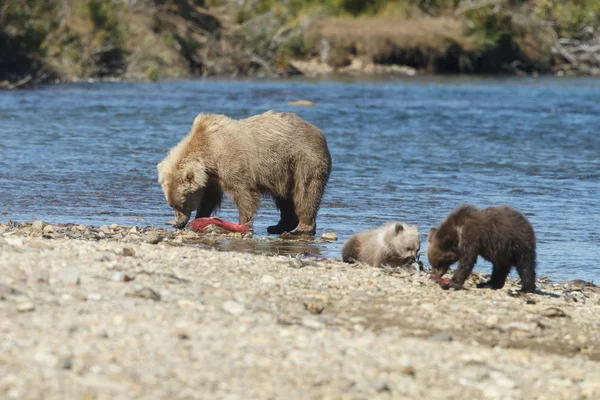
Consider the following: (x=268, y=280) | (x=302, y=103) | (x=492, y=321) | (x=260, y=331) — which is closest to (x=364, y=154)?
(x=302, y=103)

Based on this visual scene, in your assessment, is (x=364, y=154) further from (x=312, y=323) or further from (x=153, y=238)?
(x=312, y=323)

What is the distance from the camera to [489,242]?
8844mm

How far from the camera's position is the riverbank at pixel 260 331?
5.52 meters

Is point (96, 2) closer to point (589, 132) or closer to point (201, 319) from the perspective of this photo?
point (589, 132)

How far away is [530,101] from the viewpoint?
33844 mm

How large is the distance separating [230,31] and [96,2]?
6802 mm

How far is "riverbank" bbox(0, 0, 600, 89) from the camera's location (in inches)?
1516

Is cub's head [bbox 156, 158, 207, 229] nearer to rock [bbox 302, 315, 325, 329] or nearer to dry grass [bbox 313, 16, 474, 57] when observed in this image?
rock [bbox 302, 315, 325, 329]

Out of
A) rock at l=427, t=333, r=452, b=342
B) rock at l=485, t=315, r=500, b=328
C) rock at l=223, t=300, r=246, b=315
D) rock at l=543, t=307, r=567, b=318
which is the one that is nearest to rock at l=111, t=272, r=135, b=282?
rock at l=223, t=300, r=246, b=315

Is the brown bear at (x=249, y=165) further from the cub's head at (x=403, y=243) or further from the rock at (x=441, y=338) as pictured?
the rock at (x=441, y=338)

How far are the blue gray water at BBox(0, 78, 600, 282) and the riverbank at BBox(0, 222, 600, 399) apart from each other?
249 centimetres

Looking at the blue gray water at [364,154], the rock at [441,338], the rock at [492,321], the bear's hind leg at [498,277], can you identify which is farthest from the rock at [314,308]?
the blue gray water at [364,154]

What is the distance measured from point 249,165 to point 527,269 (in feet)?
12.8

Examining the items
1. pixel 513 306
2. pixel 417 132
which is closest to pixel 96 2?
pixel 417 132
